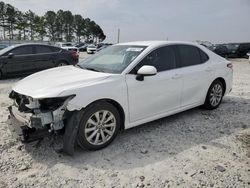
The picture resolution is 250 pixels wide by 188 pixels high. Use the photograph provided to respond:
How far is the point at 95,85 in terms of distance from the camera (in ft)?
12.5

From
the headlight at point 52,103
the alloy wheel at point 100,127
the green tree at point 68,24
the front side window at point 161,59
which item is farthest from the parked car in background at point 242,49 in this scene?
the green tree at point 68,24

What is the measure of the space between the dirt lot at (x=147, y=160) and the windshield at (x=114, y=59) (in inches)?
44.5

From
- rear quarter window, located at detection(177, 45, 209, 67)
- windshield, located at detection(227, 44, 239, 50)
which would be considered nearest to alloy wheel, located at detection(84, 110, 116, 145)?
rear quarter window, located at detection(177, 45, 209, 67)

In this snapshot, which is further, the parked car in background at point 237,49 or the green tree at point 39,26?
the green tree at point 39,26

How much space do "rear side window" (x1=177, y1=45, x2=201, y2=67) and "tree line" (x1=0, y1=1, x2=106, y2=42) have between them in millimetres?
63377

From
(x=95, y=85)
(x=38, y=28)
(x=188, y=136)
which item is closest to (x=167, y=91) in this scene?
(x=188, y=136)

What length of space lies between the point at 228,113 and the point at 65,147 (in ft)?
12.2

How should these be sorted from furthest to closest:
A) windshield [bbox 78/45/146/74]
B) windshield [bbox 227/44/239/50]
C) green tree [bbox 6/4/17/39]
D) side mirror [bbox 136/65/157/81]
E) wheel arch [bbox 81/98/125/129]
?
green tree [bbox 6/4/17/39], windshield [bbox 227/44/239/50], windshield [bbox 78/45/146/74], side mirror [bbox 136/65/157/81], wheel arch [bbox 81/98/125/129]

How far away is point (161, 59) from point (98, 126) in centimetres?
172

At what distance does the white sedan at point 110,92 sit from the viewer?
11.8 feet

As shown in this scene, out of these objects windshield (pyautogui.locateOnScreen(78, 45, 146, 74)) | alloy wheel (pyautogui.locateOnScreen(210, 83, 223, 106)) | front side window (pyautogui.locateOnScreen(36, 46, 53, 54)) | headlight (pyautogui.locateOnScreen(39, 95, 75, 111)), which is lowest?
alloy wheel (pyautogui.locateOnScreen(210, 83, 223, 106))

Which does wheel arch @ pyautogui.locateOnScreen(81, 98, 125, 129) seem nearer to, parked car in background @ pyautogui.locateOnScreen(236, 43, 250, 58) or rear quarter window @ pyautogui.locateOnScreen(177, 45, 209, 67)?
rear quarter window @ pyautogui.locateOnScreen(177, 45, 209, 67)

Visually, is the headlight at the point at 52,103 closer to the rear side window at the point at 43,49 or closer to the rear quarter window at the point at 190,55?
the rear quarter window at the point at 190,55

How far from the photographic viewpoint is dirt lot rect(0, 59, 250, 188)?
3.21 m
